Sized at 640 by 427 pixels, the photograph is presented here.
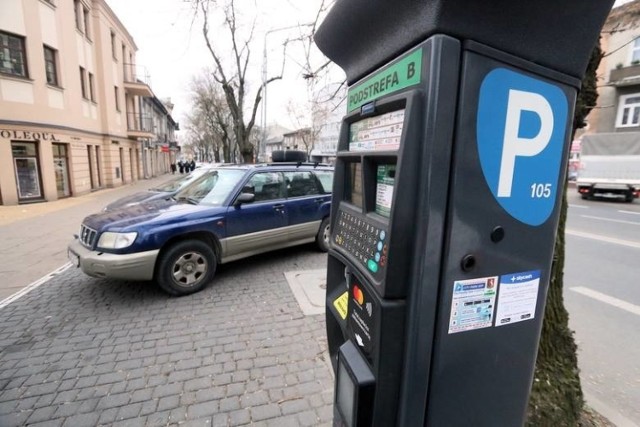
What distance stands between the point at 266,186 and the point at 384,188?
4.12 metres

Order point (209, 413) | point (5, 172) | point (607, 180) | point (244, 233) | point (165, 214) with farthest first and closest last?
1. point (607, 180)
2. point (5, 172)
3. point (244, 233)
4. point (165, 214)
5. point (209, 413)

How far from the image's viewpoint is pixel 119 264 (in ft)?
12.0

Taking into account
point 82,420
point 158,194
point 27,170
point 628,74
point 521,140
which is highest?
point 628,74

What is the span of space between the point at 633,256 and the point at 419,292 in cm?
754

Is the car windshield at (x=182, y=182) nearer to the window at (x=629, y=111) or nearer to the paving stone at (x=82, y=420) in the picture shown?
the paving stone at (x=82, y=420)

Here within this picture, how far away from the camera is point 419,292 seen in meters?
0.98

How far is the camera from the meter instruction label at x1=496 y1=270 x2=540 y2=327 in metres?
1.12

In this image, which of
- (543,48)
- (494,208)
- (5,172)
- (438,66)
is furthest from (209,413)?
(5,172)

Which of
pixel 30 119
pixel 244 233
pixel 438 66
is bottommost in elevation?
pixel 244 233

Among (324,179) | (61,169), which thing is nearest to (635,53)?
(324,179)

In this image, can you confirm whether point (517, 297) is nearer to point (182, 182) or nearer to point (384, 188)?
point (384, 188)

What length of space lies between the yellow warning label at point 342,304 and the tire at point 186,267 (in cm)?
302

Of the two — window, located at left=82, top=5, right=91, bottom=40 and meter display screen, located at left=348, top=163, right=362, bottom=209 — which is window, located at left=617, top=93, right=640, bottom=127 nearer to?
meter display screen, located at left=348, top=163, right=362, bottom=209

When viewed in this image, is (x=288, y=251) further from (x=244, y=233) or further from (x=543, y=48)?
(x=543, y=48)
